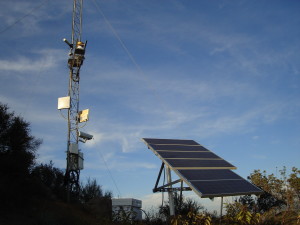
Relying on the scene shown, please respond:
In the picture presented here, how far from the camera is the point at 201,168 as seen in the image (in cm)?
1836

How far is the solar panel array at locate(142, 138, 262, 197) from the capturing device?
623 inches

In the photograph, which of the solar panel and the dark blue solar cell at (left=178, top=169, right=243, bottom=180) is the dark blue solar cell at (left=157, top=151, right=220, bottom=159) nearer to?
the dark blue solar cell at (left=178, top=169, right=243, bottom=180)

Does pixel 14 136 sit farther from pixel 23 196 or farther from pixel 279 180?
pixel 279 180

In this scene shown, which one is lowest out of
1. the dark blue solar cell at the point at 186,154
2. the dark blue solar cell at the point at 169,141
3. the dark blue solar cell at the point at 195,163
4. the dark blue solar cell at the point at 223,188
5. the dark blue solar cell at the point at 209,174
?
the dark blue solar cell at the point at 223,188

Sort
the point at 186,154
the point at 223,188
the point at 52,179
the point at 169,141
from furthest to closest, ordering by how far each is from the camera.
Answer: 1. the point at 52,179
2. the point at 169,141
3. the point at 186,154
4. the point at 223,188

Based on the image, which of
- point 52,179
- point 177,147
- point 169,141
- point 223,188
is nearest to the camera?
point 223,188

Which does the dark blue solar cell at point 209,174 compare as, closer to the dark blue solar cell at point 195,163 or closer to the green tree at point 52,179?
the dark blue solar cell at point 195,163

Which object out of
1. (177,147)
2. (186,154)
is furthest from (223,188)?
(177,147)

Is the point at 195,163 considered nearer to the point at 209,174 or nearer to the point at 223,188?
the point at 209,174

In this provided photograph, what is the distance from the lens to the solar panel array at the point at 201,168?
52.0 feet

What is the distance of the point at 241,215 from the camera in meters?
14.7

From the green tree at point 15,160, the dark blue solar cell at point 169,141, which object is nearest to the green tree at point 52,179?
the green tree at point 15,160

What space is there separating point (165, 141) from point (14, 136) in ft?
41.8

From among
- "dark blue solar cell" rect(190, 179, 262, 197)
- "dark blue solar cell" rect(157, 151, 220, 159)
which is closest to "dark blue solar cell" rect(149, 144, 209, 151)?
"dark blue solar cell" rect(157, 151, 220, 159)
